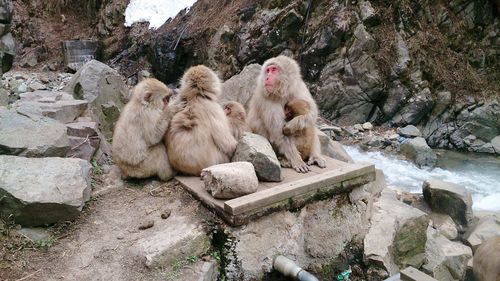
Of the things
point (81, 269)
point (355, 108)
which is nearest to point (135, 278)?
point (81, 269)

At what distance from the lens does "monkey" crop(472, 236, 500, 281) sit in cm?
356

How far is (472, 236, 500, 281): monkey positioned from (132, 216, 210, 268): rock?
2518mm

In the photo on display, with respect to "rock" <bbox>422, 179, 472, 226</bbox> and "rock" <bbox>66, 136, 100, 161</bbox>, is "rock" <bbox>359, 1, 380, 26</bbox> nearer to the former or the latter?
"rock" <bbox>422, 179, 472, 226</bbox>

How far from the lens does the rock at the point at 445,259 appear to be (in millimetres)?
4145

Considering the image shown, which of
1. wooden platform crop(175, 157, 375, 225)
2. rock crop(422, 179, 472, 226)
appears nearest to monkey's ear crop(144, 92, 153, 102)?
wooden platform crop(175, 157, 375, 225)

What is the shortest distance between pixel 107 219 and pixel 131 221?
0.18m

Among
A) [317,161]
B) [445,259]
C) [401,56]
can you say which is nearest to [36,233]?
[317,161]

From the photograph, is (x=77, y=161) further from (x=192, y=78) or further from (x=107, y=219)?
(x=192, y=78)

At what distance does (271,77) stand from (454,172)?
242 inches

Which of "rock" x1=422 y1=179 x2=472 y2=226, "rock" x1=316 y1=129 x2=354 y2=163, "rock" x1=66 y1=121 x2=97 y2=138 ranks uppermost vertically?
"rock" x1=66 y1=121 x2=97 y2=138

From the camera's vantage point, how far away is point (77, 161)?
311 cm

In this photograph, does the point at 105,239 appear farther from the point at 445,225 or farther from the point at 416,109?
the point at 416,109

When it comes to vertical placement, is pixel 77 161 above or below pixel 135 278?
above

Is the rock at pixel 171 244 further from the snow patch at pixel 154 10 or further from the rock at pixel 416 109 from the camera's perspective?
the snow patch at pixel 154 10
